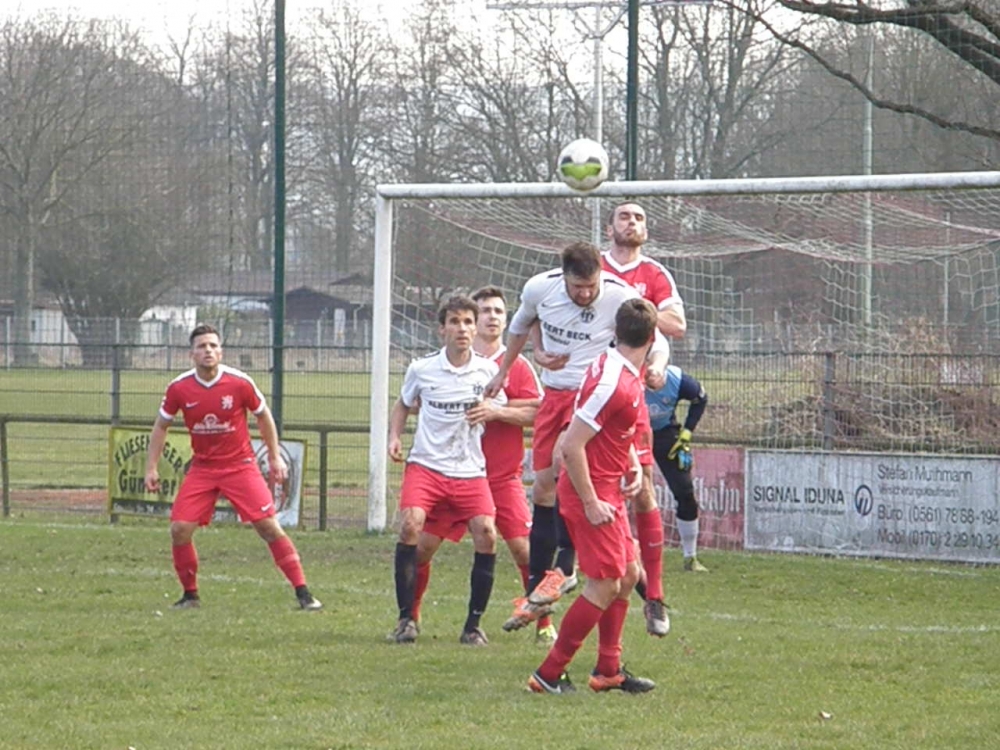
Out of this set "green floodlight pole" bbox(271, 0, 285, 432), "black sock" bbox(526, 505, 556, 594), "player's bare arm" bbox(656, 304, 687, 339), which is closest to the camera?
"player's bare arm" bbox(656, 304, 687, 339)

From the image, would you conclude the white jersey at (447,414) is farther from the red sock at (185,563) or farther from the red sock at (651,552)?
the red sock at (185,563)

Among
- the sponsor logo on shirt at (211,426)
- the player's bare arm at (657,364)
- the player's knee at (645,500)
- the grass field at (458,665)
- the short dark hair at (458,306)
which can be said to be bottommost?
the grass field at (458,665)

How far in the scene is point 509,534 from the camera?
977 cm

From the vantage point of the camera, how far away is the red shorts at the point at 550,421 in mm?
8812

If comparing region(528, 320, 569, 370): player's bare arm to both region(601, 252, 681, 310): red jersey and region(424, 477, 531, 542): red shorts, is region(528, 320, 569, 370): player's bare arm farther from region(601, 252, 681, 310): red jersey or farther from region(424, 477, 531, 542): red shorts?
region(424, 477, 531, 542): red shorts

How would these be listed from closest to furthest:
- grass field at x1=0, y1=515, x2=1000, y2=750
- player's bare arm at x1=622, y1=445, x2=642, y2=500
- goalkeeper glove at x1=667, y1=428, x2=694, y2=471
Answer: grass field at x1=0, y1=515, x2=1000, y2=750
player's bare arm at x1=622, y1=445, x2=642, y2=500
goalkeeper glove at x1=667, y1=428, x2=694, y2=471

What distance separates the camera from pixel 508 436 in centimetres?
978

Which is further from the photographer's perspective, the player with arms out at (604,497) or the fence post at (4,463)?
the fence post at (4,463)

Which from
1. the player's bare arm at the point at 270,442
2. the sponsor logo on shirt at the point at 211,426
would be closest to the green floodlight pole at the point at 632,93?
the player's bare arm at the point at 270,442

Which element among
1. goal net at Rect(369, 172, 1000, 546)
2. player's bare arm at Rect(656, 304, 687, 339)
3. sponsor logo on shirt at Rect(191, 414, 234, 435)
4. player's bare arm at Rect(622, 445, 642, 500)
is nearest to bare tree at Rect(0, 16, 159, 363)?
goal net at Rect(369, 172, 1000, 546)

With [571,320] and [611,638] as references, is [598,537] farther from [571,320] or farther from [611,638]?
[571,320]

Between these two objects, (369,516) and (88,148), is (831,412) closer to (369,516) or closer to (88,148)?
(369,516)

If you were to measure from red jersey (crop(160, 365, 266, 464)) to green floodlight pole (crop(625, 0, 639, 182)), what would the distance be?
6001 mm

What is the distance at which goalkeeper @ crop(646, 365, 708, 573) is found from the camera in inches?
473
